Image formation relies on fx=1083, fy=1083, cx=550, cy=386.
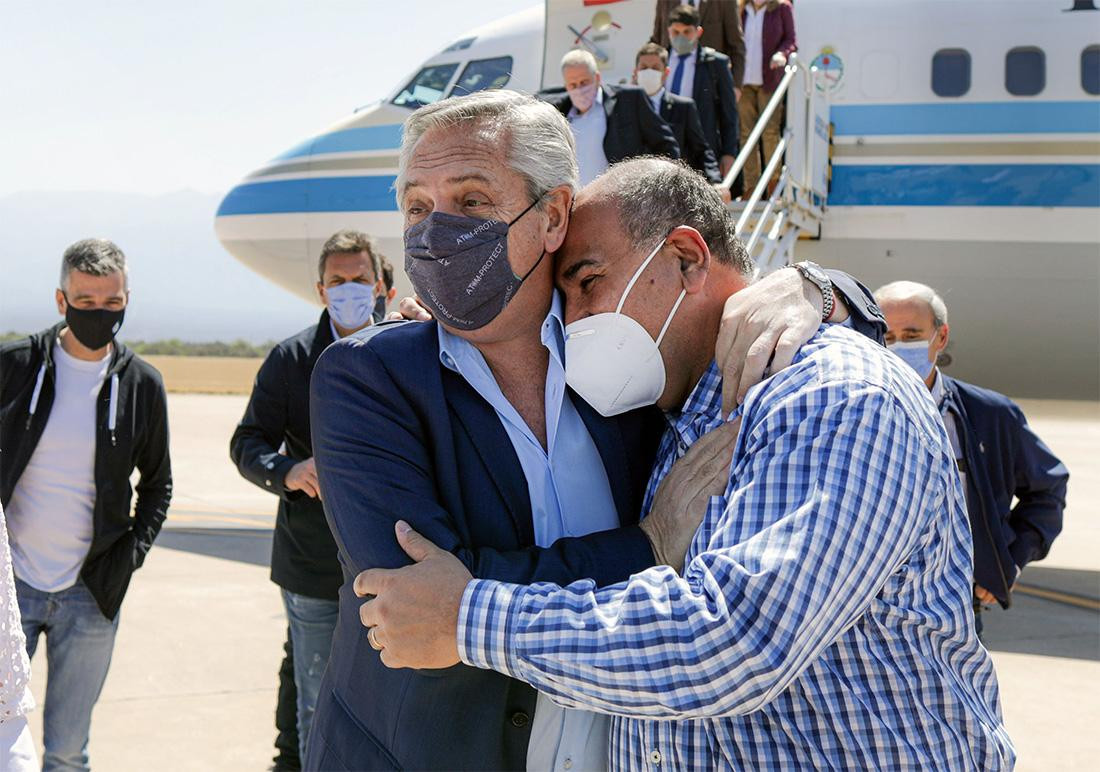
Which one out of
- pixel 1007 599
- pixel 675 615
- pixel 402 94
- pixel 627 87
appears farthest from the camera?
pixel 402 94

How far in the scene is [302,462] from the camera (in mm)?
4344

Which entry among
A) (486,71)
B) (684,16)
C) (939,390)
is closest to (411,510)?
(939,390)

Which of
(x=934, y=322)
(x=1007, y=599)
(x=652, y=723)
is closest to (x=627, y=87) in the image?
(x=934, y=322)

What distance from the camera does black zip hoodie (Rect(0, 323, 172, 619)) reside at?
405 centimetres

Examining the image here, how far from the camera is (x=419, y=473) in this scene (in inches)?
75.5

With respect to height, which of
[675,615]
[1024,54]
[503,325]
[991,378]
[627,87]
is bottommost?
[991,378]

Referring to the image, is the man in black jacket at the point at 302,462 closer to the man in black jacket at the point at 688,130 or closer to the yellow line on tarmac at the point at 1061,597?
the man in black jacket at the point at 688,130

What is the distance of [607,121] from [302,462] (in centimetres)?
350

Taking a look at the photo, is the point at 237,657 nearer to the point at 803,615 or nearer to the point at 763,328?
the point at 763,328

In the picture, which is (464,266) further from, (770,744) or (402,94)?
(402,94)

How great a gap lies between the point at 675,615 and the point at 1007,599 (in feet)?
11.6

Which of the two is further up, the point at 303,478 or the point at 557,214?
the point at 557,214

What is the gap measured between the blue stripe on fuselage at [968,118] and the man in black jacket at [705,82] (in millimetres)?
2681

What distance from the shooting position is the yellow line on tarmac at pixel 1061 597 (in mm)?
8539
